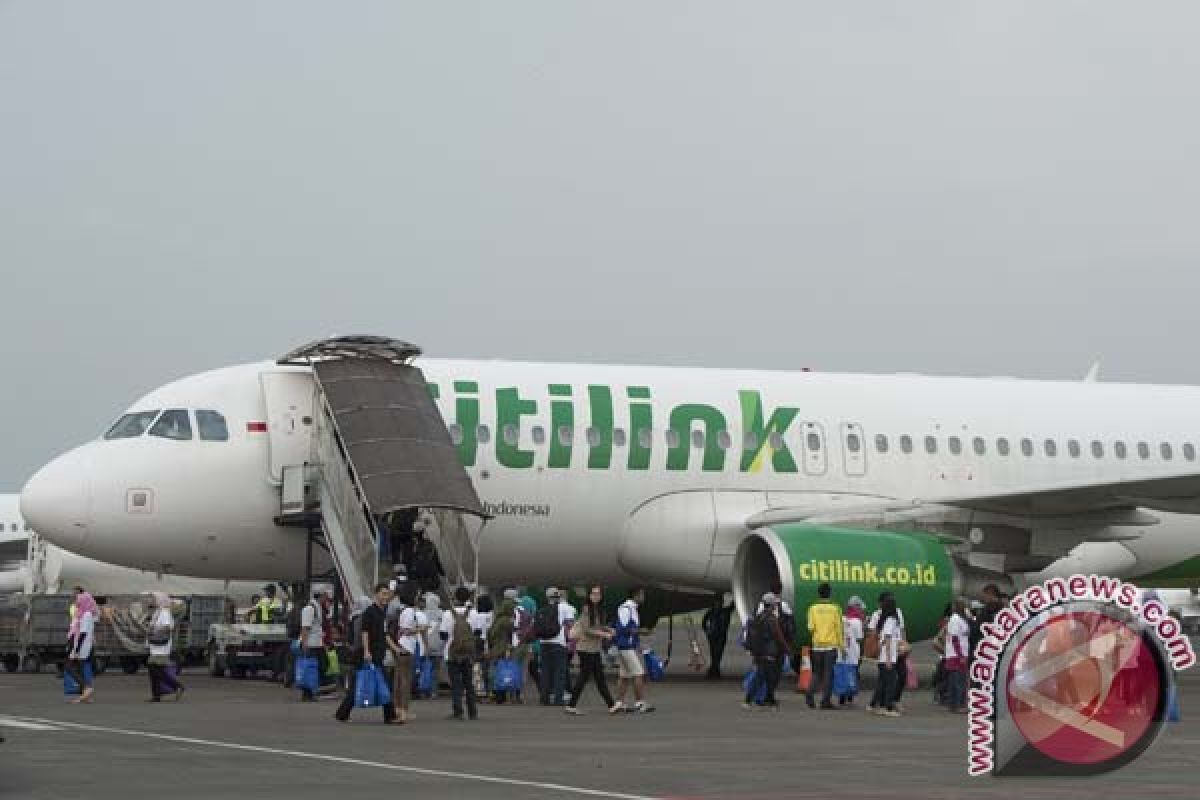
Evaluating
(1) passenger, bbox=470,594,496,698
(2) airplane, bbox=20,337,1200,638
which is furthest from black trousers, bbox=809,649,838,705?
(1) passenger, bbox=470,594,496,698

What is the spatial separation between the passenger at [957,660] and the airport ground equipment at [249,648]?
1071 centimetres

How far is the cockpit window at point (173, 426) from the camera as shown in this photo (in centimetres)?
2650

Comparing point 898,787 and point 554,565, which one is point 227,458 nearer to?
point 554,565

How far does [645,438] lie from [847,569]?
382 cm

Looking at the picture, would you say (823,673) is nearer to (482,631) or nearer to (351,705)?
(482,631)

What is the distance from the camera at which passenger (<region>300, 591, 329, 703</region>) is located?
78.7ft

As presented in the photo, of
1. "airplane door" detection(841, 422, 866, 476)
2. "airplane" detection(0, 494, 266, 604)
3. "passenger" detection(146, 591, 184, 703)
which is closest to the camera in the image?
"passenger" detection(146, 591, 184, 703)

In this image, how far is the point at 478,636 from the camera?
2350cm

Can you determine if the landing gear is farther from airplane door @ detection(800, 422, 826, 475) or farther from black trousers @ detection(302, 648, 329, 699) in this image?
black trousers @ detection(302, 648, 329, 699)

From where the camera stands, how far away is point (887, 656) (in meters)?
22.2

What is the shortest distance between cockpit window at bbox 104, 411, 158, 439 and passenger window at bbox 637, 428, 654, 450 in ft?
21.1

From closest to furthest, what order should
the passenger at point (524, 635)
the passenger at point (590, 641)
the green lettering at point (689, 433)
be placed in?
the passenger at point (590, 641) → the passenger at point (524, 635) → the green lettering at point (689, 433)

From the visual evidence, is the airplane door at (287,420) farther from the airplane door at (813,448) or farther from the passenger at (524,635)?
the airplane door at (813,448)

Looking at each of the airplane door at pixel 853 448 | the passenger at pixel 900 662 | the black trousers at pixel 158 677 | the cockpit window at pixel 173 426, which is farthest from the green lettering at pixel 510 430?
the passenger at pixel 900 662
